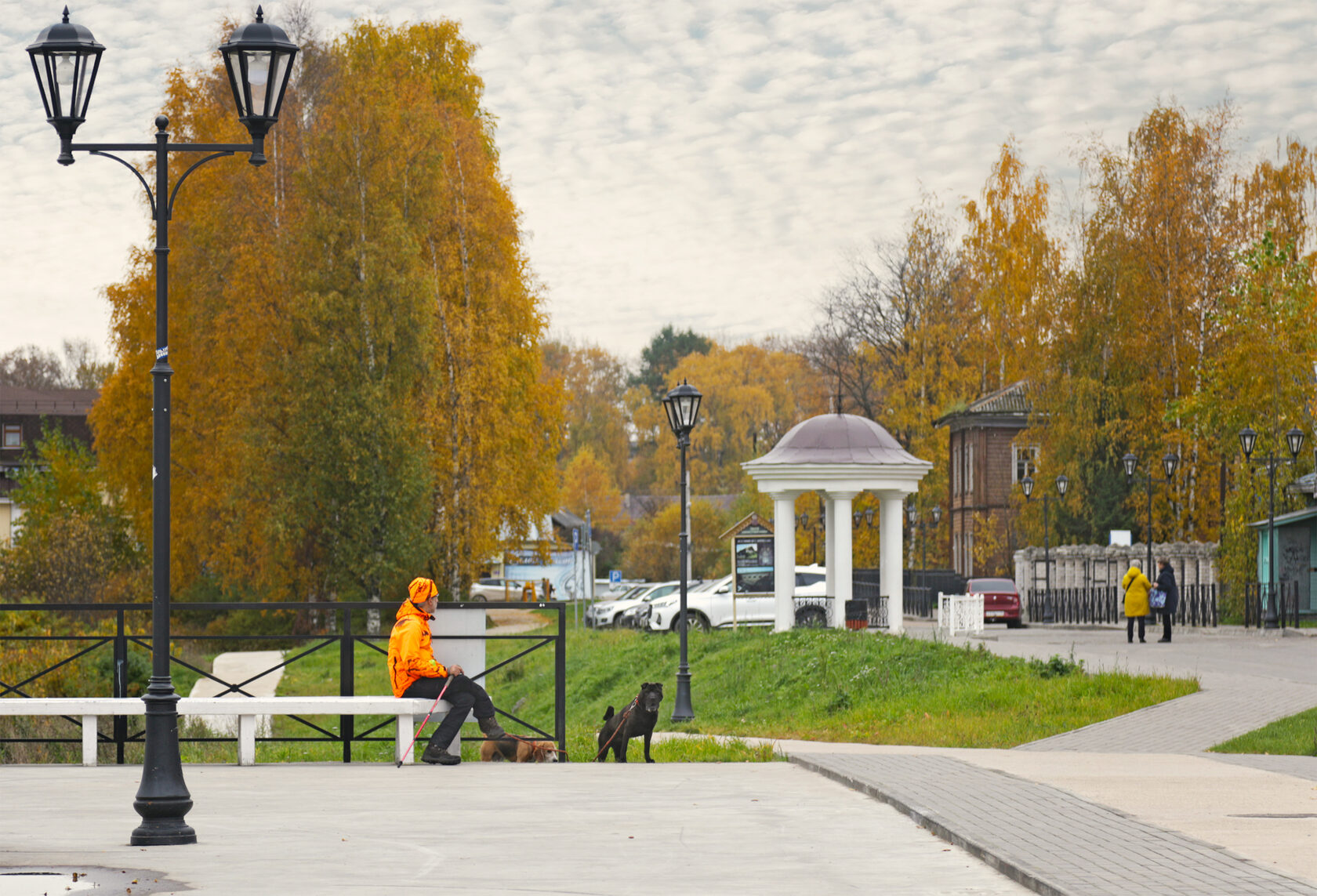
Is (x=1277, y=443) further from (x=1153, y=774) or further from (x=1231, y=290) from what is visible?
(x=1153, y=774)

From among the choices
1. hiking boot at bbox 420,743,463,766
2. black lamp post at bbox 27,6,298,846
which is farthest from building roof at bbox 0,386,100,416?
black lamp post at bbox 27,6,298,846

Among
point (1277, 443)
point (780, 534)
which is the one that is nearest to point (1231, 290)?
point (1277, 443)

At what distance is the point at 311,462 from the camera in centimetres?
3688

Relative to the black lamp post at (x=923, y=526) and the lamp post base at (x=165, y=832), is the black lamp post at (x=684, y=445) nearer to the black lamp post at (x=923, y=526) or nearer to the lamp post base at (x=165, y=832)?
the lamp post base at (x=165, y=832)

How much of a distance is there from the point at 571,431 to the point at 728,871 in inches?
3854

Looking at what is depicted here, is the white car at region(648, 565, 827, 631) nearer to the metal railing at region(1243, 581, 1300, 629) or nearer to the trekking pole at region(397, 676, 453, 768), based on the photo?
the metal railing at region(1243, 581, 1300, 629)

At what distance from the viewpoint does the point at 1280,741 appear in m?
15.3

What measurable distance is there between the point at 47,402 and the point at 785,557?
5941cm

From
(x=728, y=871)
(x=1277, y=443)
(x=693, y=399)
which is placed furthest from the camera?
(x=1277, y=443)

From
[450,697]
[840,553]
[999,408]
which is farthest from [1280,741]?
[999,408]

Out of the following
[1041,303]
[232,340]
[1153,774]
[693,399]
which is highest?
[1041,303]

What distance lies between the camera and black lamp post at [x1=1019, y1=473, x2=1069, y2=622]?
45688mm

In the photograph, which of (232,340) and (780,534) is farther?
(232,340)

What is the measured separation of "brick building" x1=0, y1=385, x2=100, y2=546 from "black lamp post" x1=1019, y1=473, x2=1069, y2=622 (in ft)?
155
